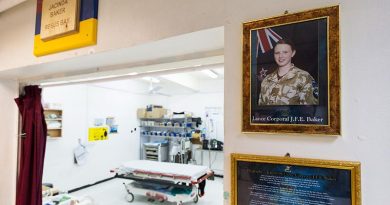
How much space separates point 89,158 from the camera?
5309 mm

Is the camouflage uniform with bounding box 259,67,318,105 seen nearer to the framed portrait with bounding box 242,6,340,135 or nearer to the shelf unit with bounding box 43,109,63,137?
the framed portrait with bounding box 242,6,340,135

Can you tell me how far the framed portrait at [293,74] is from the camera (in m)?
0.65

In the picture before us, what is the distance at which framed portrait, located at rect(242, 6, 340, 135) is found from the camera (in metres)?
0.65

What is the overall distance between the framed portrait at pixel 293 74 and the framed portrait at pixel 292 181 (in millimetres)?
95

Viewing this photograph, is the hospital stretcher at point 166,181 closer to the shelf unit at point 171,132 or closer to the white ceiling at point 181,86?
the shelf unit at point 171,132

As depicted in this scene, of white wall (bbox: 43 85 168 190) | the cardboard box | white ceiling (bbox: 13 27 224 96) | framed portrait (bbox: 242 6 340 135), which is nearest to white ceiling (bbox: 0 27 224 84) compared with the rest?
white ceiling (bbox: 13 27 224 96)

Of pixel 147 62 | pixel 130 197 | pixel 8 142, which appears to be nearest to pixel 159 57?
pixel 147 62

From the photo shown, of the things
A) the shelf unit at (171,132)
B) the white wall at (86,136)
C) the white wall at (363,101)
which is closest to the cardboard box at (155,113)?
the shelf unit at (171,132)

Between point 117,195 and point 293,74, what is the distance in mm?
5004

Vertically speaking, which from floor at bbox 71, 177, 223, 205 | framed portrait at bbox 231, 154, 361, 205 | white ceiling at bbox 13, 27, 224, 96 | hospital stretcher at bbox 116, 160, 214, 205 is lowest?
floor at bbox 71, 177, 223, 205

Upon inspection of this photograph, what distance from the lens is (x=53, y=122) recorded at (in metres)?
4.48

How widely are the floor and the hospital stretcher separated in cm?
16

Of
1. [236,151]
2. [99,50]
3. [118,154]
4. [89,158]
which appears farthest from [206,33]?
[118,154]

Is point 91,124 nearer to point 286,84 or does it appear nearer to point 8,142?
point 8,142
